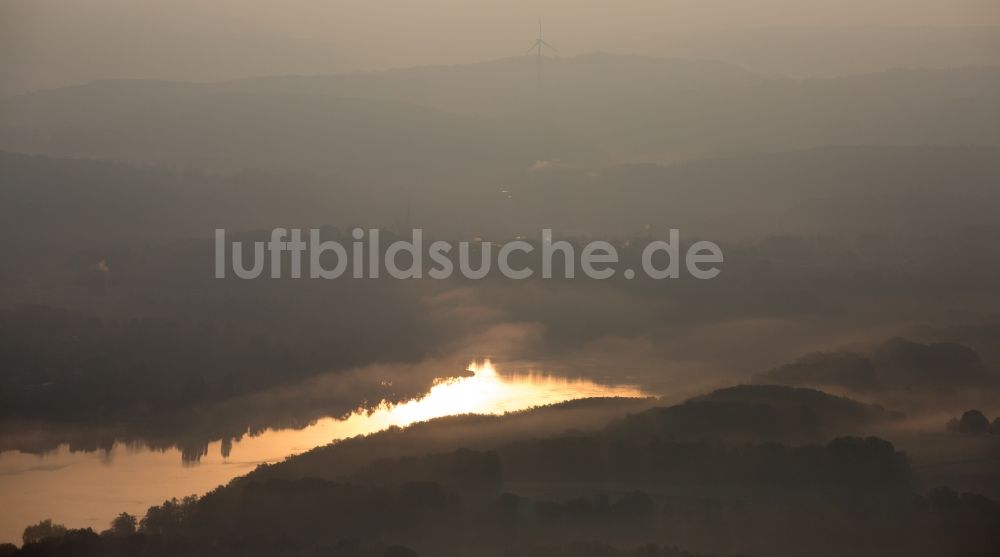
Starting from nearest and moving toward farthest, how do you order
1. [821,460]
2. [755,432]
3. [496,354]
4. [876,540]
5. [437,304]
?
[876,540] → [821,460] → [755,432] → [496,354] → [437,304]

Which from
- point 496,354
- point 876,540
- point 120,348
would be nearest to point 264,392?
point 120,348

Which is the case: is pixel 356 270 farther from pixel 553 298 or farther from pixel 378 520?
pixel 378 520

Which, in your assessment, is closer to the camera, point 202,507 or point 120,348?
point 202,507

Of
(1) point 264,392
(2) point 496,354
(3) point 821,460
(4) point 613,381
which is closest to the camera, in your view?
(3) point 821,460

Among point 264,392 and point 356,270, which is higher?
point 356,270

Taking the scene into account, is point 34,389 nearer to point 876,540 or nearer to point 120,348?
point 120,348

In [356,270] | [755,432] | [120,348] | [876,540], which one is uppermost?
[356,270]

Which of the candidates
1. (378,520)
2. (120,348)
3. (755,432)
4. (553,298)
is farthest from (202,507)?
(553,298)
